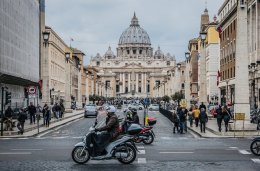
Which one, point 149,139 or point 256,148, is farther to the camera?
point 149,139

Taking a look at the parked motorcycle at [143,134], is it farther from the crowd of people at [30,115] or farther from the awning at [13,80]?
the awning at [13,80]

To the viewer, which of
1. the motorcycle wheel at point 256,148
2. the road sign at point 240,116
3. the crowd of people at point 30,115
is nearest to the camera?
the motorcycle wheel at point 256,148

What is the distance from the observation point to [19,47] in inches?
2670

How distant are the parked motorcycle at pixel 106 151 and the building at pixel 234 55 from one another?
1612cm

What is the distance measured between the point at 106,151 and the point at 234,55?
180 feet

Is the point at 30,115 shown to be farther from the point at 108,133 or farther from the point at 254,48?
the point at 108,133

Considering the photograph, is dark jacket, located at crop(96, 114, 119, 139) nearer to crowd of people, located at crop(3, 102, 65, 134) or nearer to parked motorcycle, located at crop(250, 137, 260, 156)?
parked motorcycle, located at crop(250, 137, 260, 156)

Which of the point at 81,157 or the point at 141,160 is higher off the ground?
the point at 81,157

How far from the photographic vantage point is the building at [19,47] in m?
58.1

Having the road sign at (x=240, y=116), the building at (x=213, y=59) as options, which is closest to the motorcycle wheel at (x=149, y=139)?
the road sign at (x=240, y=116)

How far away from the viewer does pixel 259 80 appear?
187 feet

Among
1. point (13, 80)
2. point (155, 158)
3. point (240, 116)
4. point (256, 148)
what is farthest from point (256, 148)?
point (13, 80)

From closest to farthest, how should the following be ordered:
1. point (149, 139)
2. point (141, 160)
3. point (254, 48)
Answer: point (141, 160), point (149, 139), point (254, 48)

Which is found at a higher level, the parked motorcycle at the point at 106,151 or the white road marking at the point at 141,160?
the parked motorcycle at the point at 106,151
